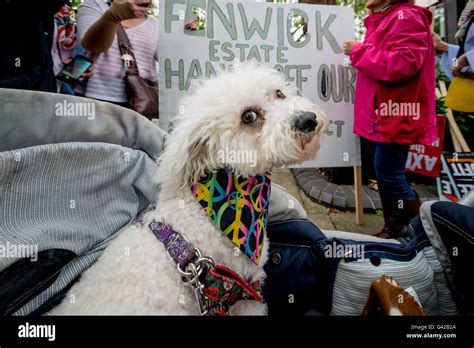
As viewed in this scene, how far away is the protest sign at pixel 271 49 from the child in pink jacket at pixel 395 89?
11 centimetres

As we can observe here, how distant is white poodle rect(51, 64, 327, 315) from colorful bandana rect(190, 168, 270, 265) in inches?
0.7

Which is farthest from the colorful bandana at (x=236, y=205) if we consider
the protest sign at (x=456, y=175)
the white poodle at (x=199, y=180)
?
the protest sign at (x=456, y=175)

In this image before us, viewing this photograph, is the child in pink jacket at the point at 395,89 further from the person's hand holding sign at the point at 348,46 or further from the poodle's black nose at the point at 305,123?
the poodle's black nose at the point at 305,123

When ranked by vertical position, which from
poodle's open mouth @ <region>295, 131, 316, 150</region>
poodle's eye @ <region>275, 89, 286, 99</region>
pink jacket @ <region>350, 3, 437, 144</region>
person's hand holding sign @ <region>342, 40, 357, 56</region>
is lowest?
poodle's open mouth @ <region>295, 131, 316, 150</region>

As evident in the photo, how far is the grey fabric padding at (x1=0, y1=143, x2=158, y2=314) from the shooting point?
2.17 feet

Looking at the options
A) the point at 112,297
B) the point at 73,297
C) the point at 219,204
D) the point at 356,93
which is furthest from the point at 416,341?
the point at 356,93

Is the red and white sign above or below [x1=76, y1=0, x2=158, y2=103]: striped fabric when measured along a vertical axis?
below

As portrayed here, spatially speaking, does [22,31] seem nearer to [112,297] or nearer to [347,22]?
[112,297]

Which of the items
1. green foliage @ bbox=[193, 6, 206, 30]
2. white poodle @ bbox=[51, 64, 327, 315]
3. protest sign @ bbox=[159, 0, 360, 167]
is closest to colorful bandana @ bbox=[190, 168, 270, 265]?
white poodle @ bbox=[51, 64, 327, 315]

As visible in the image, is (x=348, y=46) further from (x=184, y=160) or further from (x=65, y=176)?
(x=65, y=176)

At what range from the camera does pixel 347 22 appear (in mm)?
1781

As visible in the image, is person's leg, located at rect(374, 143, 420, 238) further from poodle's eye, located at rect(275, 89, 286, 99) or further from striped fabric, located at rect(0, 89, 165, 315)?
striped fabric, located at rect(0, 89, 165, 315)

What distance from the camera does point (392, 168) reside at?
1724mm

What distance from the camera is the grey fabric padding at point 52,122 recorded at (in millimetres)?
678
